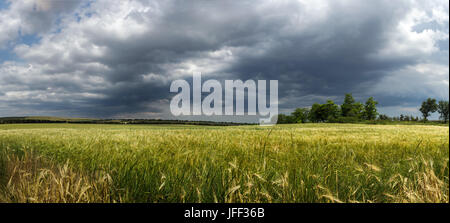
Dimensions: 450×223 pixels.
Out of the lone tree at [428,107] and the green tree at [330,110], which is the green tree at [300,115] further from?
the lone tree at [428,107]

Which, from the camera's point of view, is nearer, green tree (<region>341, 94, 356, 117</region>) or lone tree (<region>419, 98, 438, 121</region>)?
green tree (<region>341, 94, 356, 117</region>)

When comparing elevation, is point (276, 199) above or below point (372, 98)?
below

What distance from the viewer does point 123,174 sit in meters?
2.71

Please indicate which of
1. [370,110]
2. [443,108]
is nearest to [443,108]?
[443,108]

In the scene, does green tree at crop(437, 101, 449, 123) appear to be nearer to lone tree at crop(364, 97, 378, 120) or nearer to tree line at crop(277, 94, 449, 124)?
tree line at crop(277, 94, 449, 124)

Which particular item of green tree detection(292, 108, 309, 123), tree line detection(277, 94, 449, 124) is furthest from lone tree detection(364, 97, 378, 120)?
Answer: green tree detection(292, 108, 309, 123)

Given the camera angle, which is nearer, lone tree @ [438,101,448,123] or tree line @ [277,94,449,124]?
tree line @ [277,94,449,124]

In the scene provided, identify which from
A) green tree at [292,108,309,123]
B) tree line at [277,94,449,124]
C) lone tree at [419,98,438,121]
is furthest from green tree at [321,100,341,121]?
lone tree at [419,98,438,121]

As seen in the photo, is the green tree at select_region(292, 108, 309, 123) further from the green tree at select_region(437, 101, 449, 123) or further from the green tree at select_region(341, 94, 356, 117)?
the green tree at select_region(437, 101, 449, 123)

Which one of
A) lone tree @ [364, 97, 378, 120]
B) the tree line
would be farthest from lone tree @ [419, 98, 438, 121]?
lone tree @ [364, 97, 378, 120]

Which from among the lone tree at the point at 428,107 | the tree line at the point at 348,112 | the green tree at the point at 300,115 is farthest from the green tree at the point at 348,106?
the lone tree at the point at 428,107

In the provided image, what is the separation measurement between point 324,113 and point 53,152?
80891mm
